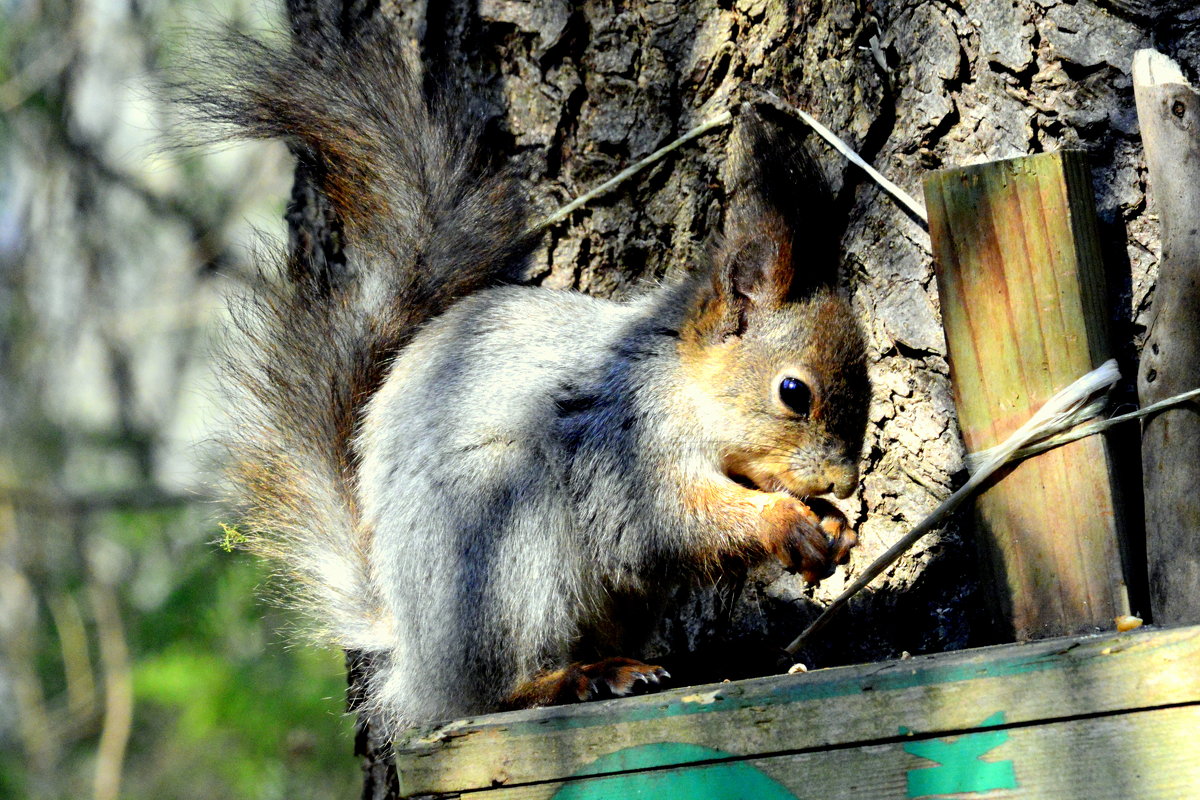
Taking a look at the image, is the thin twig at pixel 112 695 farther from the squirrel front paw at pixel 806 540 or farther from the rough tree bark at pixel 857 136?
the squirrel front paw at pixel 806 540

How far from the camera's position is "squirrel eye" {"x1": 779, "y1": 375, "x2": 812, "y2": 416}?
1627mm

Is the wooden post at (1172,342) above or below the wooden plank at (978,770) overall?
above

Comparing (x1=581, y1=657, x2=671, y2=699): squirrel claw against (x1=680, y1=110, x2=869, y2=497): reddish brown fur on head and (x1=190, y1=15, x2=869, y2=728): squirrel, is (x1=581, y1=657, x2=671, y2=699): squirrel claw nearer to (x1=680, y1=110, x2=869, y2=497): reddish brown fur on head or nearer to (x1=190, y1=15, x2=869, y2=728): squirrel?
(x1=190, y1=15, x2=869, y2=728): squirrel

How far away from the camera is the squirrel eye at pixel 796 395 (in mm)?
1627

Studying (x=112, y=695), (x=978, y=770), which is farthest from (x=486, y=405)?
(x=112, y=695)

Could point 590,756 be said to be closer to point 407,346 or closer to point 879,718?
point 879,718

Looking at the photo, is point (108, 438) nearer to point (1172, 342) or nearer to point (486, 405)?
point (486, 405)

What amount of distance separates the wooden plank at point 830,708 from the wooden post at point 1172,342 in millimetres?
300

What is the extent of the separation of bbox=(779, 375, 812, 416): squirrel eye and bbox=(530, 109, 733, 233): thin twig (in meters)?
0.42

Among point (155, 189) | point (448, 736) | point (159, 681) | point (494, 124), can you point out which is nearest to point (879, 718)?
point (448, 736)

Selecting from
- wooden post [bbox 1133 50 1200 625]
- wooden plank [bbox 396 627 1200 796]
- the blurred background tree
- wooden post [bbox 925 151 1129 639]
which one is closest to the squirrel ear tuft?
wooden post [bbox 925 151 1129 639]

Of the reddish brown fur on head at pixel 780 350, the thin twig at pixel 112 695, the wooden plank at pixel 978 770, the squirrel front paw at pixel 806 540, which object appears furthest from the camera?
the thin twig at pixel 112 695

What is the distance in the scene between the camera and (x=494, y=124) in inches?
74.4

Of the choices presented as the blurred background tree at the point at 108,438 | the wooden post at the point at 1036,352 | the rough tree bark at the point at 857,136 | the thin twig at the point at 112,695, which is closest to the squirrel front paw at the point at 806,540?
the rough tree bark at the point at 857,136
